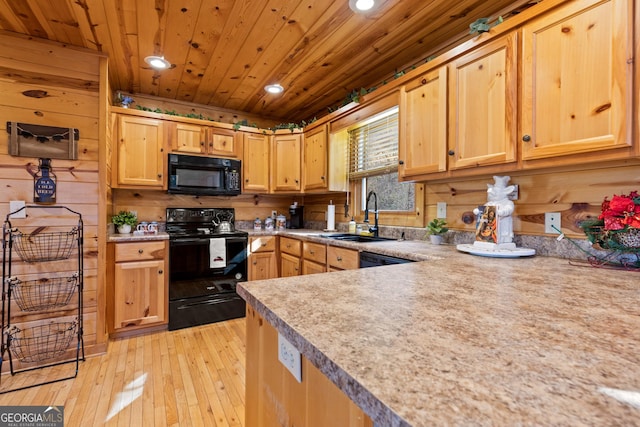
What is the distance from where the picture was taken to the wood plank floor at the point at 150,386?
1.62 m

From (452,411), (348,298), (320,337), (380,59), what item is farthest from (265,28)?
(452,411)

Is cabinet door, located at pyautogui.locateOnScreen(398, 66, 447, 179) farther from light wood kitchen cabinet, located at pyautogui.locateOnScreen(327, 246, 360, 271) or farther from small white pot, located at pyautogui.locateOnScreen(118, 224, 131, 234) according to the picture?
small white pot, located at pyautogui.locateOnScreen(118, 224, 131, 234)

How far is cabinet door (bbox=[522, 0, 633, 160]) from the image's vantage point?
117cm

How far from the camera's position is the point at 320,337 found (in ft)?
1.85

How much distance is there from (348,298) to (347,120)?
2.31 meters

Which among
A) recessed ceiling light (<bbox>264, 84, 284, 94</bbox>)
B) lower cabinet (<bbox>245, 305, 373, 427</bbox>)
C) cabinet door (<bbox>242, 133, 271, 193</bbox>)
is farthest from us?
cabinet door (<bbox>242, 133, 271, 193</bbox>)

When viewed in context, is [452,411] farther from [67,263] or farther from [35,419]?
[67,263]

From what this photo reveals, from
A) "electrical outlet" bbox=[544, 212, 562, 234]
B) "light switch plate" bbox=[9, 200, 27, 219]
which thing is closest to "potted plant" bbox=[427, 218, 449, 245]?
"electrical outlet" bbox=[544, 212, 562, 234]

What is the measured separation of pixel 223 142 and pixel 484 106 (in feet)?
8.58

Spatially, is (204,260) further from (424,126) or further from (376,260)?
(424,126)

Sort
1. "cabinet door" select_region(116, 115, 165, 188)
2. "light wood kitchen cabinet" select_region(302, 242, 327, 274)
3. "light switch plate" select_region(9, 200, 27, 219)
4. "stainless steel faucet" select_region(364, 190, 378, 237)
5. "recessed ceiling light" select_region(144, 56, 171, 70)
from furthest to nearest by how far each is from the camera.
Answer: "cabinet door" select_region(116, 115, 165, 188) < "stainless steel faucet" select_region(364, 190, 378, 237) < "light wood kitchen cabinet" select_region(302, 242, 327, 274) < "recessed ceiling light" select_region(144, 56, 171, 70) < "light switch plate" select_region(9, 200, 27, 219)

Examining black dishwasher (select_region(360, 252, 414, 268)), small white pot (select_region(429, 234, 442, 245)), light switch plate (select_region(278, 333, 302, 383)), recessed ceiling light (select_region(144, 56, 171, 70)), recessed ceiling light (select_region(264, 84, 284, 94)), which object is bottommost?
light switch plate (select_region(278, 333, 302, 383))

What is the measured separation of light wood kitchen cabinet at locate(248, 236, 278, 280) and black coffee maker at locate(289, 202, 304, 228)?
678 millimetres

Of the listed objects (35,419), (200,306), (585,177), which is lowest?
(35,419)
